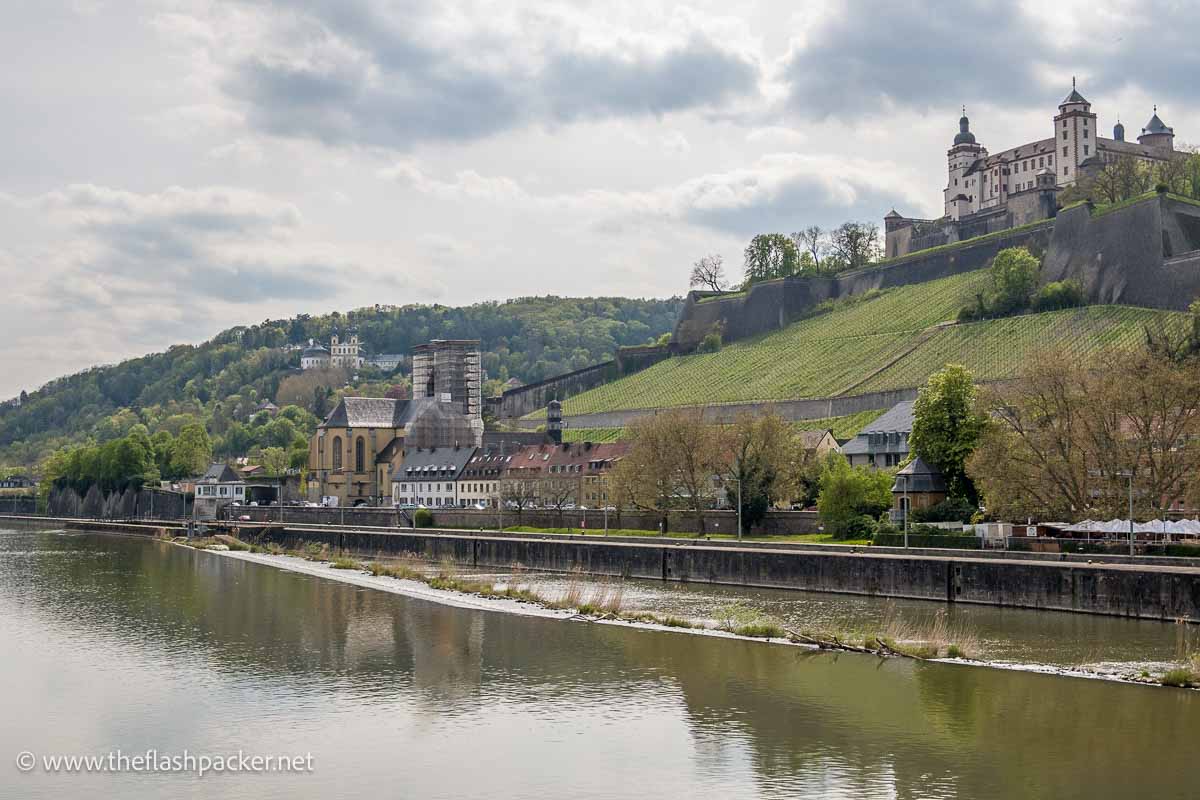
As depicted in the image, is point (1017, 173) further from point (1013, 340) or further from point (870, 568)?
point (870, 568)

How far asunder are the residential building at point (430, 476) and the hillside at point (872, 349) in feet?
64.5

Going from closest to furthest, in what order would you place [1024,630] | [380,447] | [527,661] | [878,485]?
[527,661] → [1024,630] → [878,485] → [380,447]

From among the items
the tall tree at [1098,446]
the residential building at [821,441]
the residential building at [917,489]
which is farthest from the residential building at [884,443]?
the tall tree at [1098,446]

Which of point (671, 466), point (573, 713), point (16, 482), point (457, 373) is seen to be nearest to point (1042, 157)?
point (457, 373)

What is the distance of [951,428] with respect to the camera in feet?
178

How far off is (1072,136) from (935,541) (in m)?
87.2

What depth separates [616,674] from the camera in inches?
1190

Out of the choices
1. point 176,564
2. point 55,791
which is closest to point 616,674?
point 55,791

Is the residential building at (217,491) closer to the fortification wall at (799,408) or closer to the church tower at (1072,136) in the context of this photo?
the fortification wall at (799,408)

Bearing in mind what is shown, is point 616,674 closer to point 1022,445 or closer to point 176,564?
point 1022,445

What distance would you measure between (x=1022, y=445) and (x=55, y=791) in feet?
114

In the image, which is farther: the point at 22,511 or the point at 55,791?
the point at 22,511

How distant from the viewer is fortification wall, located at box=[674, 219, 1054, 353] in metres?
120

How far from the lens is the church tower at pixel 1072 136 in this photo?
124312mm
